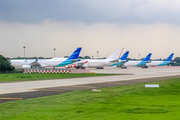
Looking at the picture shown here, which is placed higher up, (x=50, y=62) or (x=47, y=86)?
(x=50, y=62)

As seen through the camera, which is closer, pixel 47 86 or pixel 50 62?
pixel 47 86

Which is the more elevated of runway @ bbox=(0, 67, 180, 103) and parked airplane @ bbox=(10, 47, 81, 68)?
parked airplane @ bbox=(10, 47, 81, 68)

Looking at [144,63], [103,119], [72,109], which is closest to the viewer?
[103,119]

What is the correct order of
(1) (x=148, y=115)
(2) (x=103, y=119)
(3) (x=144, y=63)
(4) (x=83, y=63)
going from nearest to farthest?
(2) (x=103, y=119)
(1) (x=148, y=115)
(4) (x=83, y=63)
(3) (x=144, y=63)

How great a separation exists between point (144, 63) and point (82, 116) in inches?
5060

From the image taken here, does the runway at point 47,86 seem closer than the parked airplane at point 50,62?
Yes

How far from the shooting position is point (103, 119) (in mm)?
9820

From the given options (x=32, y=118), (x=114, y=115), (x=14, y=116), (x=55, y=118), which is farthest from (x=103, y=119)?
(x=14, y=116)

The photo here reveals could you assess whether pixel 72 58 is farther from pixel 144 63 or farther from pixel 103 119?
pixel 103 119

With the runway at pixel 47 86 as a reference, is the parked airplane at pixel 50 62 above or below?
above

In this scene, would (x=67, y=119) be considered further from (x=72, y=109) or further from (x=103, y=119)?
(x=72, y=109)

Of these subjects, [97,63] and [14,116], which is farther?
[97,63]

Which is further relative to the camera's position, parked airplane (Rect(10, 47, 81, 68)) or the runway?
parked airplane (Rect(10, 47, 81, 68))

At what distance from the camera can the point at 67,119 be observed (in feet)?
33.0
